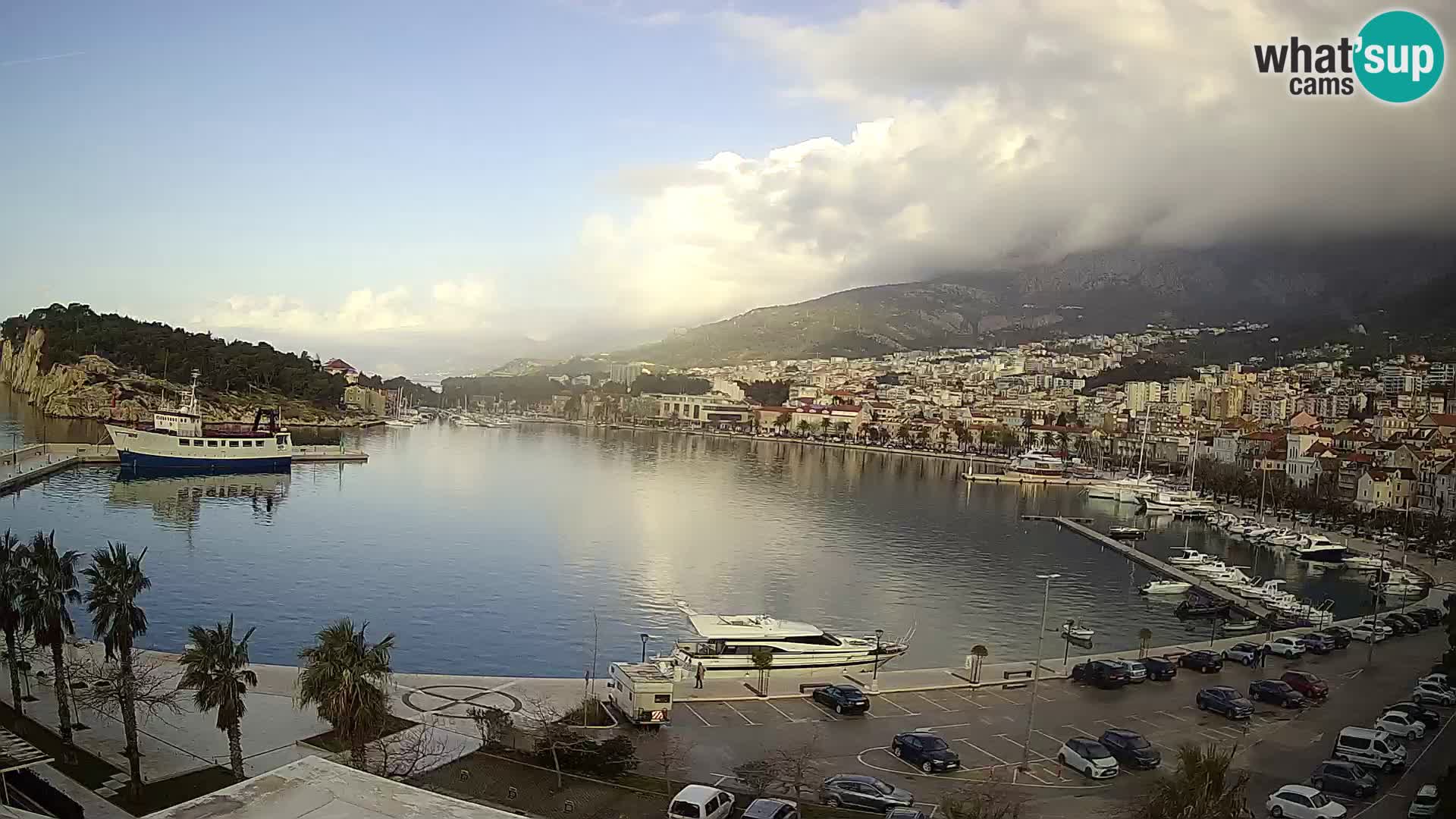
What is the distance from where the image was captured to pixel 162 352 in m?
54.7

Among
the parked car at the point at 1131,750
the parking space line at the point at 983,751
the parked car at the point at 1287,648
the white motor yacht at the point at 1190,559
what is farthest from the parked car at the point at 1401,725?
the white motor yacht at the point at 1190,559

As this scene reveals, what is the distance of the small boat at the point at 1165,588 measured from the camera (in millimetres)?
19984

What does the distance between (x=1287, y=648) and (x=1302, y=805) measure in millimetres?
6373

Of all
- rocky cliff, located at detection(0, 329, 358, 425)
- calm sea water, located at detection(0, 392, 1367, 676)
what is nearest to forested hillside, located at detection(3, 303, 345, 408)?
rocky cliff, located at detection(0, 329, 358, 425)

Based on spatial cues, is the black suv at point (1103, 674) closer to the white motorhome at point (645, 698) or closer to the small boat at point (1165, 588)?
the white motorhome at point (645, 698)

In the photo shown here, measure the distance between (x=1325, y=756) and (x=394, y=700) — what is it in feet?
27.9

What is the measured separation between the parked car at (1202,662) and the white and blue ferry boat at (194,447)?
99.3 feet

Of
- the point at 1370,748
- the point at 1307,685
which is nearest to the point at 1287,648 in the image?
the point at 1307,685

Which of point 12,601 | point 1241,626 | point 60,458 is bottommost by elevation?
point 1241,626

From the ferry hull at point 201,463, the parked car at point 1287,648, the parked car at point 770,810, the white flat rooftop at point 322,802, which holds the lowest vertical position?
the parked car at point 1287,648

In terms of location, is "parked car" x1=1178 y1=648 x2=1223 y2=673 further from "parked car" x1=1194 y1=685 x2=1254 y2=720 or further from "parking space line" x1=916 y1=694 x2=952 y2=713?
"parking space line" x1=916 y1=694 x2=952 y2=713

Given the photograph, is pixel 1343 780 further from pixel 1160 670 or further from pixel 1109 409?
pixel 1109 409

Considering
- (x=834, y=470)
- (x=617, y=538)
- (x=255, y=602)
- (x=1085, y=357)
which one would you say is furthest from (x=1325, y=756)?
(x=1085, y=357)

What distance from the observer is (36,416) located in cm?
4809
